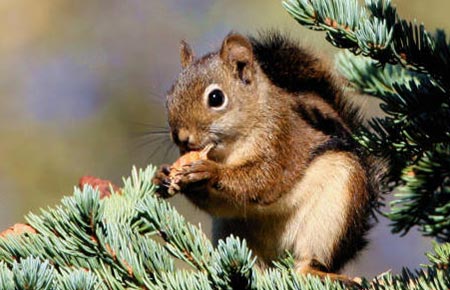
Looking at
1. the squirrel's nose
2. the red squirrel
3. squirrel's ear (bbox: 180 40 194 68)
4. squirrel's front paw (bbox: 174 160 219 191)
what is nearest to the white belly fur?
the red squirrel

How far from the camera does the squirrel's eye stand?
2998mm

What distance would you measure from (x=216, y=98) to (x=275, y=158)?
11.6 inches

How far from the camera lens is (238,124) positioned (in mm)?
3037

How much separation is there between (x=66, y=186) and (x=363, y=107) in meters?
2.04

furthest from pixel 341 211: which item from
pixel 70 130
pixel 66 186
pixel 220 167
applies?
pixel 70 130

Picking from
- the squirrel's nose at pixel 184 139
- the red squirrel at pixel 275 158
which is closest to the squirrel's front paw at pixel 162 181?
the red squirrel at pixel 275 158

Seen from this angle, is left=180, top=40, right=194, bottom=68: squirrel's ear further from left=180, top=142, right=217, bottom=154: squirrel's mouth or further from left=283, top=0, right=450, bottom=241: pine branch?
left=283, top=0, right=450, bottom=241: pine branch

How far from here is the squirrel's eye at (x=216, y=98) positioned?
2998 millimetres

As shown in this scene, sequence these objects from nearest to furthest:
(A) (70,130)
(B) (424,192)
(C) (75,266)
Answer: (B) (424,192)
(C) (75,266)
(A) (70,130)

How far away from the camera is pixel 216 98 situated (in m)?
3.04

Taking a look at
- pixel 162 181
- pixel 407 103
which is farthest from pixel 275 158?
pixel 407 103

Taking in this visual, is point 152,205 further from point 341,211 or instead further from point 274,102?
point 274,102

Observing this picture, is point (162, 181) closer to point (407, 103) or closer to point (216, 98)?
point (216, 98)

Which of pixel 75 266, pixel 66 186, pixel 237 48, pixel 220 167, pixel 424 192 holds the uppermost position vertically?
pixel 66 186
